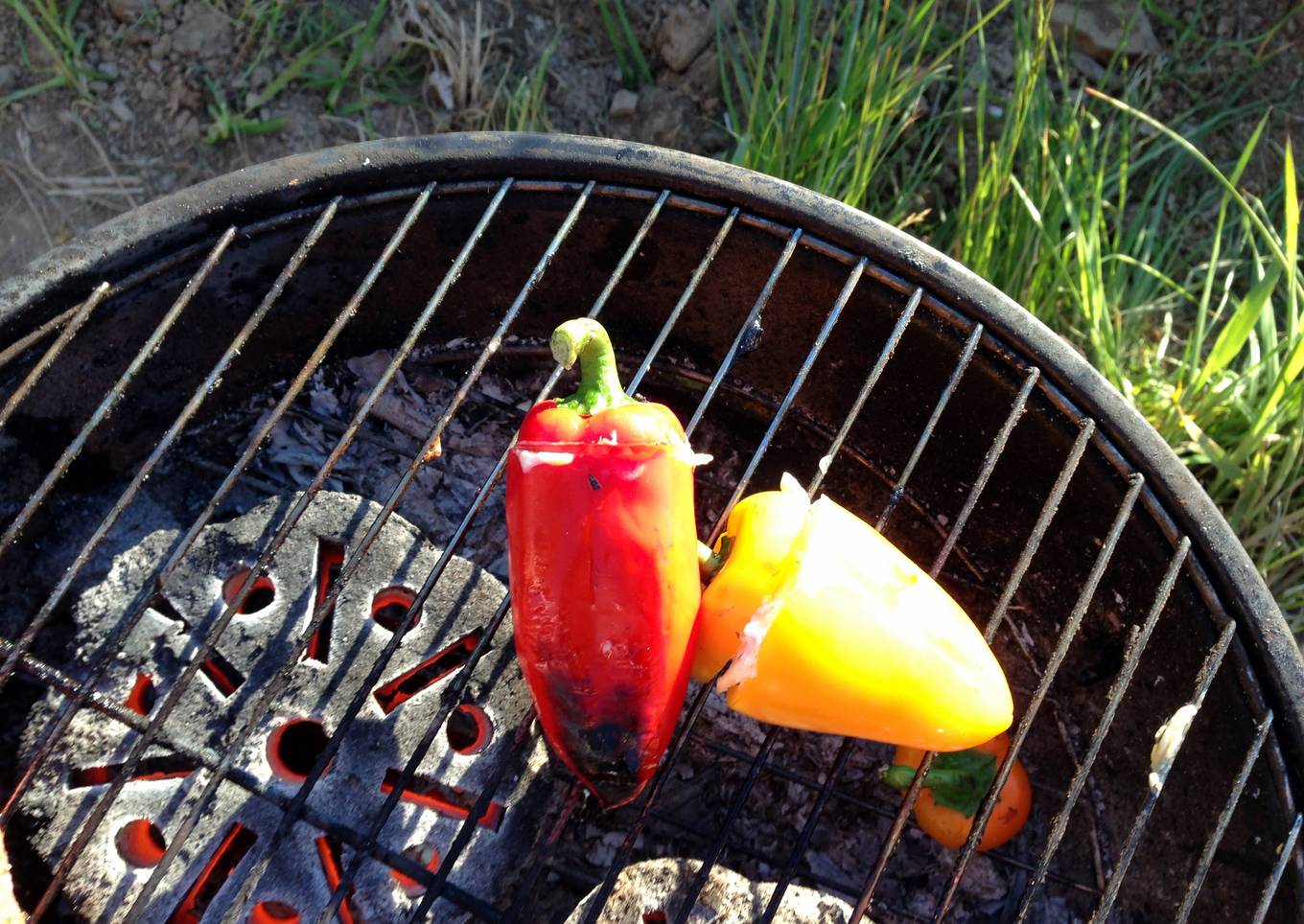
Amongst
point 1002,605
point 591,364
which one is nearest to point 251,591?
point 591,364

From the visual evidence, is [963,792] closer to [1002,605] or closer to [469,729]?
[1002,605]

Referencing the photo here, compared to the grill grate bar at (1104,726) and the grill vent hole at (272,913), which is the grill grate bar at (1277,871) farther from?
the grill vent hole at (272,913)

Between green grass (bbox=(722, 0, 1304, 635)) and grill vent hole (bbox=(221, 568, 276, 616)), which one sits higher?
green grass (bbox=(722, 0, 1304, 635))

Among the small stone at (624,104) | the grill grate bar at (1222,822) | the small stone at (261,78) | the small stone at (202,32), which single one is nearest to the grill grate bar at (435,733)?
the grill grate bar at (1222,822)

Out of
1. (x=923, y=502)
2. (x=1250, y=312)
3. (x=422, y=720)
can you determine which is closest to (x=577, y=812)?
(x=422, y=720)

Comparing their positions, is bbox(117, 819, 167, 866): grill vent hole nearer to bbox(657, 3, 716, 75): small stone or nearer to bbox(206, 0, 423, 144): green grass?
bbox(206, 0, 423, 144): green grass

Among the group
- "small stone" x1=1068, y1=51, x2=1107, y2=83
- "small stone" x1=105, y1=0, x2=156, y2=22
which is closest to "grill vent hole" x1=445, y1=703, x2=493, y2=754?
"small stone" x1=105, y1=0, x2=156, y2=22
